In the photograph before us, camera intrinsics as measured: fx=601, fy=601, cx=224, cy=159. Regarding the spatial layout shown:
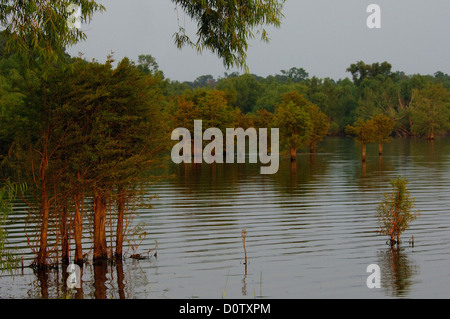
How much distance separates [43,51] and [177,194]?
23.5m

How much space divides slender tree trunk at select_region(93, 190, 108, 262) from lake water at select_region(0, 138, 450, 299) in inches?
20.7

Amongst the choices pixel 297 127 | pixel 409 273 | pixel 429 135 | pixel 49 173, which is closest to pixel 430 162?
pixel 297 127

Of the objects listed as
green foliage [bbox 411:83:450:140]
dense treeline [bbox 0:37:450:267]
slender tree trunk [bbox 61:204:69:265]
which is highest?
green foliage [bbox 411:83:450:140]

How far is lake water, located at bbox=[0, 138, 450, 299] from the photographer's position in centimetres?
1346

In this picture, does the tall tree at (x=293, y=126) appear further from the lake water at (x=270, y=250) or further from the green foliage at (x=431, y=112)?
the green foliage at (x=431, y=112)

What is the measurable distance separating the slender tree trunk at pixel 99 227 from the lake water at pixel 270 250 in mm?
525

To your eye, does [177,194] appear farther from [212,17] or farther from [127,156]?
[212,17]

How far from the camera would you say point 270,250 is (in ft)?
59.0

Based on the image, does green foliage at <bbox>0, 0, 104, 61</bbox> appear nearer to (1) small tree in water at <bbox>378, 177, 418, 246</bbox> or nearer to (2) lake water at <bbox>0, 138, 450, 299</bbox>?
(2) lake water at <bbox>0, 138, 450, 299</bbox>

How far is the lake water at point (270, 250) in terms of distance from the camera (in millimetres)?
13461

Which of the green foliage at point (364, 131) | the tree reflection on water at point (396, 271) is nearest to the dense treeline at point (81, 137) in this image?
the tree reflection on water at point (396, 271)

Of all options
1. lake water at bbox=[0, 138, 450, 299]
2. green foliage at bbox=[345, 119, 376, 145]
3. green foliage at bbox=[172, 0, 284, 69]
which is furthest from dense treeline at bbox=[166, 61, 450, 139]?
green foliage at bbox=[172, 0, 284, 69]

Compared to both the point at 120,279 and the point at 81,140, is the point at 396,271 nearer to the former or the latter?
the point at 120,279
